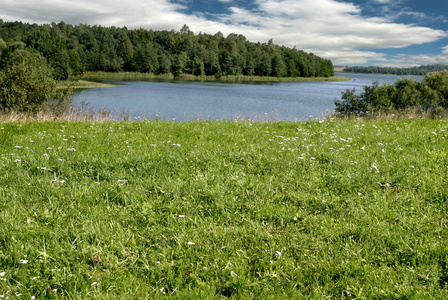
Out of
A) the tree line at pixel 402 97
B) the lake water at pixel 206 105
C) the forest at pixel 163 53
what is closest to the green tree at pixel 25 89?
the lake water at pixel 206 105

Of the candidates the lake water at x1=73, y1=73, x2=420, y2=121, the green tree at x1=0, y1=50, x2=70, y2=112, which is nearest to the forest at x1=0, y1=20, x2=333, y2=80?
the lake water at x1=73, y1=73, x2=420, y2=121

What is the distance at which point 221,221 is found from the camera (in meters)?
4.20

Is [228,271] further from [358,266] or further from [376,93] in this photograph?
[376,93]

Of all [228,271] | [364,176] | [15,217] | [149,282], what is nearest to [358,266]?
[228,271]

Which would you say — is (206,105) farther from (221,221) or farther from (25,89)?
(221,221)

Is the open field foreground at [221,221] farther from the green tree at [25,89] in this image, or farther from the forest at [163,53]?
the forest at [163,53]

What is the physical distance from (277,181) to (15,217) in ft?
12.2

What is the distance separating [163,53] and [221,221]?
134616 mm

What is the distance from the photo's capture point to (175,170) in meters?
5.75

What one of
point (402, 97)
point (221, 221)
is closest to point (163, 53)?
point (402, 97)

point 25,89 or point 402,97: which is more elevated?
point 25,89

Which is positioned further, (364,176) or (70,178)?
(364,176)

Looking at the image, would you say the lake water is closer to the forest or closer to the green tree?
the green tree

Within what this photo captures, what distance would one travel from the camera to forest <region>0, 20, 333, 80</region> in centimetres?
10941
